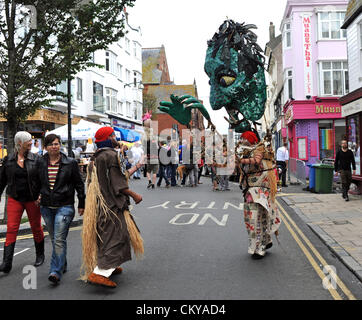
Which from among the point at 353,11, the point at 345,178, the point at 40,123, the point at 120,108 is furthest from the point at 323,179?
the point at 120,108

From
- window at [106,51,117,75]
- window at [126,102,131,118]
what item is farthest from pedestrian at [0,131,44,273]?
window at [126,102,131,118]

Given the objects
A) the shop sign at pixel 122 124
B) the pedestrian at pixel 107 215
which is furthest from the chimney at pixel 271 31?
the pedestrian at pixel 107 215

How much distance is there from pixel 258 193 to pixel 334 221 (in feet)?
11.9

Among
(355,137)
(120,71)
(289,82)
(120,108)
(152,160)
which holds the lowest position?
(152,160)

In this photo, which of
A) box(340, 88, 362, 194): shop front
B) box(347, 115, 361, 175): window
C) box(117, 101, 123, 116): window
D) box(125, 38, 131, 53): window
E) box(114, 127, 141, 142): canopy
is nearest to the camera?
box(340, 88, 362, 194): shop front

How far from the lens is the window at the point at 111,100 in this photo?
1563 inches

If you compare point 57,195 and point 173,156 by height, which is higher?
point 173,156

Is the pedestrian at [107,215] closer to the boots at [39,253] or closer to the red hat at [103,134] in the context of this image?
the red hat at [103,134]

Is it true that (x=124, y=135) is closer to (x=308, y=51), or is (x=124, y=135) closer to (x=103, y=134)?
(x=308, y=51)

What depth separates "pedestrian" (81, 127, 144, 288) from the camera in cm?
477

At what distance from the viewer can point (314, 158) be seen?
88.4 feet

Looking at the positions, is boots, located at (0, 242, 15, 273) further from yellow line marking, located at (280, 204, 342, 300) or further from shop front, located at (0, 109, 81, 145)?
shop front, located at (0, 109, 81, 145)

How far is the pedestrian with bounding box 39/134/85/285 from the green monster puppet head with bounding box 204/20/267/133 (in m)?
3.73

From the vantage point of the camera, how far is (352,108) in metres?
13.9
